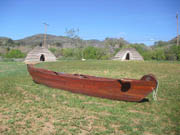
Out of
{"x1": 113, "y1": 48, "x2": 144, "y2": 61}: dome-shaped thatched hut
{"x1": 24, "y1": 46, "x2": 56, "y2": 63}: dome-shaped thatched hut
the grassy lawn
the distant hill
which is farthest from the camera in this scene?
the distant hill

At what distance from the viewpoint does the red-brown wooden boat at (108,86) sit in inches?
204

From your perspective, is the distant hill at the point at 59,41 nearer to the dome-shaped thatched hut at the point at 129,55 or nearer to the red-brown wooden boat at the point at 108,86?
the dome-shaped thatched hut at the point at 129,55

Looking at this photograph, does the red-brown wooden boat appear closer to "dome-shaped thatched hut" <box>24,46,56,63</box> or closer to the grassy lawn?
the grassy lawn

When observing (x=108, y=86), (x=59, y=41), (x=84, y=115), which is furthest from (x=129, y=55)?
(x=59, y=41)

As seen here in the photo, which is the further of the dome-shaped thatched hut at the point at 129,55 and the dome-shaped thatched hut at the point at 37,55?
the dome-shaped thatched hut at the point at 129,55

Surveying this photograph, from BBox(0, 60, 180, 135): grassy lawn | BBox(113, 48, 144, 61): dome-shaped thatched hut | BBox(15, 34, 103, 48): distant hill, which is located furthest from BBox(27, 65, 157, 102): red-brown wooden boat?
BBox(15, 34, 103, 48): distant hill

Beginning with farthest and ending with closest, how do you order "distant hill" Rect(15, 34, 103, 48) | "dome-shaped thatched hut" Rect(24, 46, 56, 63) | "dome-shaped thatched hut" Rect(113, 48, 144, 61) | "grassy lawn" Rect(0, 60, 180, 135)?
"distant hill" Rect(15, 34, 103, 48) → "dome-shaped thatched hut" Rect(113, 48, 144, 61) → "dome-shaped thatched hut" Rect(24, 46, 56, 63) → "grassy lawn" Rect(0, 60, 180, 135)

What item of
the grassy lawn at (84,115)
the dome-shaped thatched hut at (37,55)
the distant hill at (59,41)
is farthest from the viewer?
the distant hill at (59,41)

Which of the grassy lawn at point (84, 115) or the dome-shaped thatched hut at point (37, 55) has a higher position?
the dome-shaped thatched hut at point (37, 55)

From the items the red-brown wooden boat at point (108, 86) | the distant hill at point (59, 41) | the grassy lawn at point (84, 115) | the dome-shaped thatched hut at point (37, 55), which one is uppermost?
the distant hill at point (59, 41)

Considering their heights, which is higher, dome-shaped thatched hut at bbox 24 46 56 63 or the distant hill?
the distant hill

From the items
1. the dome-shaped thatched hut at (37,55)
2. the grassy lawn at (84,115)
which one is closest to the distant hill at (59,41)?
the dome-shaped thatched hut at (37,55)

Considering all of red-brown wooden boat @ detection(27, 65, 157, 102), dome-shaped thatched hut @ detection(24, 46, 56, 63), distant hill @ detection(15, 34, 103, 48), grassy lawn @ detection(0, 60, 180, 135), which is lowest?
grassy lawn @ detection(0, 60, 180, 135)

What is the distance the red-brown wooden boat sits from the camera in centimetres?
519
